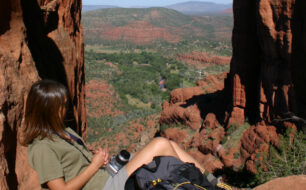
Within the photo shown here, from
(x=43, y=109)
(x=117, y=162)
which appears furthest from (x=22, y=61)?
(x=117, y=162)

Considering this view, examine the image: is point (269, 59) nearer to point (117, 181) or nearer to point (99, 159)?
point (117, 181)

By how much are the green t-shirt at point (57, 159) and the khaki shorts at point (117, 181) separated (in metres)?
0.10

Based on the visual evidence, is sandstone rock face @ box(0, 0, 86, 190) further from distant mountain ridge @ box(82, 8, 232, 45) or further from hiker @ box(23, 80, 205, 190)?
distant mountain ridge @ box(82, 8, 232, 45)

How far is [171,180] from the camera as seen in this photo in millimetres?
2596

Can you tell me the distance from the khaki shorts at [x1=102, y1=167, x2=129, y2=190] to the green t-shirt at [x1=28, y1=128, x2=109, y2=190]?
97mm

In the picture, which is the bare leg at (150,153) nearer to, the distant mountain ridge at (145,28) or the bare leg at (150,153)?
the bare leg at (150,153)

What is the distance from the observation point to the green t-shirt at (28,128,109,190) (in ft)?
7.13

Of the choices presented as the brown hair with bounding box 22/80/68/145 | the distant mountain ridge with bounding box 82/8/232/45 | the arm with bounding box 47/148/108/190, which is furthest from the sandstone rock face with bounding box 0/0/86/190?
the distant mountain ridge with bounding box 82/8/232/45

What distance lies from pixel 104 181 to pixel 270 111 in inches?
386

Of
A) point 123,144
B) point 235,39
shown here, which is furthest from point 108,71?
point 235,39

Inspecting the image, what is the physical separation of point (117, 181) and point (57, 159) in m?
0.73

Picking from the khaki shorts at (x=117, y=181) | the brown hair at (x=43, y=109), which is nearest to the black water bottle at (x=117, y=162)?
the khaki shorts at (x=117, y=181)

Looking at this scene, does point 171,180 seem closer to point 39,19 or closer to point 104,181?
point 104,181

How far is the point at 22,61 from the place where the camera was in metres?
3.16
